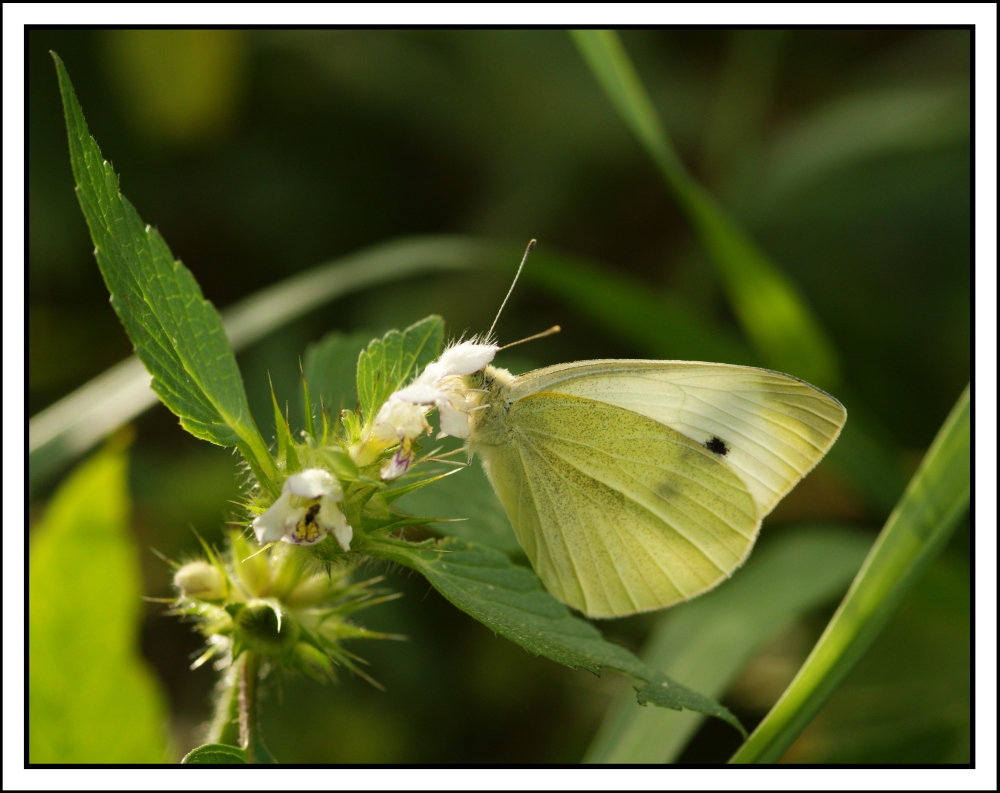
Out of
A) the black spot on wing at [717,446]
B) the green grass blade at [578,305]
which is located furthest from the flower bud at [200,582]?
the green grass blade at [578,305]

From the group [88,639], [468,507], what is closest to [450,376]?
[468,507]

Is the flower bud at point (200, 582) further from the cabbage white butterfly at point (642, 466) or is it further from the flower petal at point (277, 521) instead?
the cabbage white butterfly at point (642, 466)

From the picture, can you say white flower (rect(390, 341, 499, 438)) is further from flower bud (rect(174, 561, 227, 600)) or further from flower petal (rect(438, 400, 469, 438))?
flower bud (rect(174, 561, 227, 600))

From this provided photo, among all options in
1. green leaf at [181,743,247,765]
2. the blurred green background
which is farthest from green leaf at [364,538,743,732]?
the blurred green background

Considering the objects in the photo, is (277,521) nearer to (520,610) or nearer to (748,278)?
(520,610)

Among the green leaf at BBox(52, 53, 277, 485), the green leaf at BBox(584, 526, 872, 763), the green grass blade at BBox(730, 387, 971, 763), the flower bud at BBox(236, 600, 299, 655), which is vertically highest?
the green leaf at BBox(52, 53, 277, 485)

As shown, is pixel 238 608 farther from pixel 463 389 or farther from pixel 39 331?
pixel 39 331
